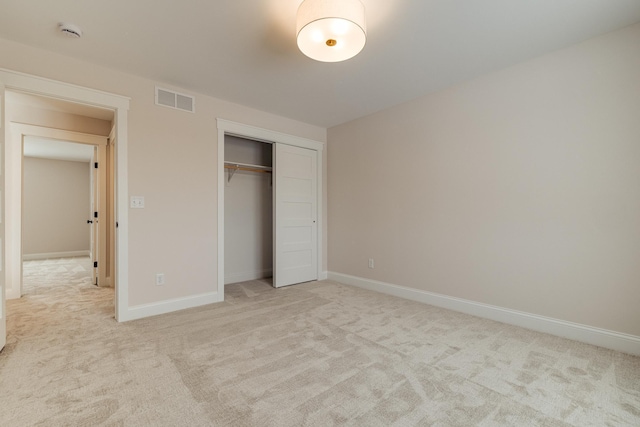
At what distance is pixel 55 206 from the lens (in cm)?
750

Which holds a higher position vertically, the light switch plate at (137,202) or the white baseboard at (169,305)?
the light switch plate at (137,202)

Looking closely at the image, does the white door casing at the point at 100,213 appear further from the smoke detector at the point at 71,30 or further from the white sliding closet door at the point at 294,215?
the white sliding closet door at the point at 294,215

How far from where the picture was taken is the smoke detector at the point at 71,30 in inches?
86.4

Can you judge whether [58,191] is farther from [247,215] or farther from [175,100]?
[175,100]

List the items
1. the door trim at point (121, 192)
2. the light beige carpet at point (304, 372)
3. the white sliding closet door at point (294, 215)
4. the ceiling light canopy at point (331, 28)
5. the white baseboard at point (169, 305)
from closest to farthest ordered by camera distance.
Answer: the light beige carpet at point (304, 372) < the ceiling light canopy at point (331, 28) < the door trim at point (121, 192) < the white baseboard at point (169, 305) < the white sliding closet door at point (294, 215)

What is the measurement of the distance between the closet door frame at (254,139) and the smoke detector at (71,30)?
1466 millimetres

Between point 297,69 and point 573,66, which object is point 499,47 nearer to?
point 573,66

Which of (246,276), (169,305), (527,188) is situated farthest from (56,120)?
(527,188)

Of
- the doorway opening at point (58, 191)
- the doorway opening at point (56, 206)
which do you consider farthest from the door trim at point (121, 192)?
the doorway opening at point (56, 206)

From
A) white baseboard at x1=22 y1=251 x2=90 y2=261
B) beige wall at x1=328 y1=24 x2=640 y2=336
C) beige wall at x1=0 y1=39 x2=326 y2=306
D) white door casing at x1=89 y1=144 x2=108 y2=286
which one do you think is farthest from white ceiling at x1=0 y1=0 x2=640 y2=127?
white baseboard at x1=22 y1=251 x2=90 y2=261

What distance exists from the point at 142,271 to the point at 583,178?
4.29 m

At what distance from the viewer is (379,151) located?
4.05 m

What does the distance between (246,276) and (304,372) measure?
2.97 metres

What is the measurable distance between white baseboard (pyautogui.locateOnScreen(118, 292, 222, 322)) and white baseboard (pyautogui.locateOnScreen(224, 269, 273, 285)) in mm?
967
